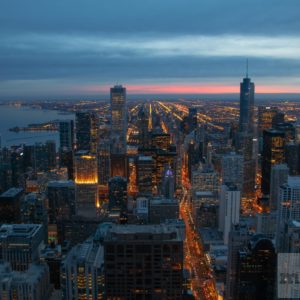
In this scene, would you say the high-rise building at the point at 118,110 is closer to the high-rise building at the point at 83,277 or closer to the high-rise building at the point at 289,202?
the high-rise building at the point at 289,202

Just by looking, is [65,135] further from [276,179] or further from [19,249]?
[19,249]

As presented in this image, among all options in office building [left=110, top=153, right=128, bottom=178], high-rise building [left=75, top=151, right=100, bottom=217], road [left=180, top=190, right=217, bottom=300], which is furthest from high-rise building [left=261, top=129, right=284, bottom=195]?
high-rise building [left=75, top=151, right=100, bottom=217]

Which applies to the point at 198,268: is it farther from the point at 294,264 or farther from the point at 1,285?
the point at 294,264

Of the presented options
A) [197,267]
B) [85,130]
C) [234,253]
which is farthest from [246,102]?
[234,253]

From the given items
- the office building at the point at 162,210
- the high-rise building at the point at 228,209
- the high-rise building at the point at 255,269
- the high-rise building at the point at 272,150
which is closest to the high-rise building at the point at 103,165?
→ the office building at the point at 162,210

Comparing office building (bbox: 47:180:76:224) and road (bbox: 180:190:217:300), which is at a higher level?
office building (bbox: 47:180:76:224)

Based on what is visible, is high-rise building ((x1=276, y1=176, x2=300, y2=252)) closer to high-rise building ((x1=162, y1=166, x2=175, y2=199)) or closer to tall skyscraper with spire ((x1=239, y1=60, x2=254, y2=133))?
high-rise building ((x1=162, y1=166, x2=175, y2=199))
